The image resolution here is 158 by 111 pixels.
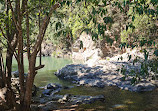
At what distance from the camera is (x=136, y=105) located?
21.6ft

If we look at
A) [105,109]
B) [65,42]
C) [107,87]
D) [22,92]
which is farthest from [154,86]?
[65,42]

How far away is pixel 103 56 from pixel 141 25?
11321 mm

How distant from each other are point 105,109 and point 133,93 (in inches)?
110

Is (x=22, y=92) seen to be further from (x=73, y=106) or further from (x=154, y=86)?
(x=154, y=86)

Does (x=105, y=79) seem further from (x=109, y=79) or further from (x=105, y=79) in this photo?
A: (x=109, y=79)

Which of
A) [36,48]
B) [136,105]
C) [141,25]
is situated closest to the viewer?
A: [36,48]

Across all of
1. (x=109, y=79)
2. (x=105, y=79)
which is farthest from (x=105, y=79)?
(x=109, y=79)

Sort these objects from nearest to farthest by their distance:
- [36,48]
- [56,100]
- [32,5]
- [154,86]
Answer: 1. [36,48]
2. [32,5]
3. [56,100]
4. [154,86]

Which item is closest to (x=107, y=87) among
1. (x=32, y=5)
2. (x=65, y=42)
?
(x=32, y=5)

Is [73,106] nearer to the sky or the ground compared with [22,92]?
nearer to the ground

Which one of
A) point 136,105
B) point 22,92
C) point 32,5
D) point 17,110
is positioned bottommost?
point 136,105

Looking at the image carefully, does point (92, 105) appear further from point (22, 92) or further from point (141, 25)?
point (141, 25)

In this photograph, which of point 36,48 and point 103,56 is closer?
point 36,48

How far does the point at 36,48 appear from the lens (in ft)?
13.3
